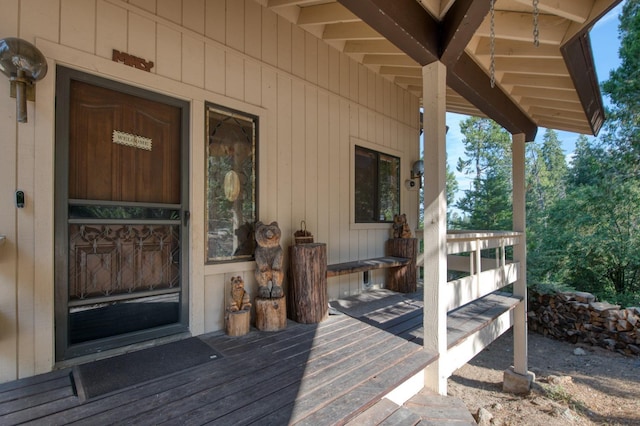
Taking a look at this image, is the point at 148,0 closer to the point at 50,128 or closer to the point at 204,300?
the point at 50,128

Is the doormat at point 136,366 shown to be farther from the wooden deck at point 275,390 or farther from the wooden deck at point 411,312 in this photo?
the wooden deck at point 411,312

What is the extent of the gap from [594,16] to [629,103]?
23.2 ft

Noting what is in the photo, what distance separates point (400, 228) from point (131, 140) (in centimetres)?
340

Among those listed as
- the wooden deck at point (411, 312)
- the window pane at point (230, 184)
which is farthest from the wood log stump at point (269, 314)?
the wooden deck at point (411, 312)

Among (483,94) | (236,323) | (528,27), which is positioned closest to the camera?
(528,27)

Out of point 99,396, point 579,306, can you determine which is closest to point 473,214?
point 579,306

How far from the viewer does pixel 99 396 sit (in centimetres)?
156

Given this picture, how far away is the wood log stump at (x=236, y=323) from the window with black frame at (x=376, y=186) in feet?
6.57

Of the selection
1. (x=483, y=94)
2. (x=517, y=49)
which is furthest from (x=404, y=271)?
(x=517, y=49)

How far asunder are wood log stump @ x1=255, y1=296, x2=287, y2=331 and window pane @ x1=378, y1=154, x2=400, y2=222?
89.5 inches

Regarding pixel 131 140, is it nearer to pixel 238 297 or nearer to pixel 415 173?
pixel 238 297

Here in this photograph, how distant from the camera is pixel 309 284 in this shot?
2732 millimetres

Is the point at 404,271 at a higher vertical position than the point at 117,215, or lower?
lower

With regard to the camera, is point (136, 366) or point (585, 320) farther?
point (585, 320)
